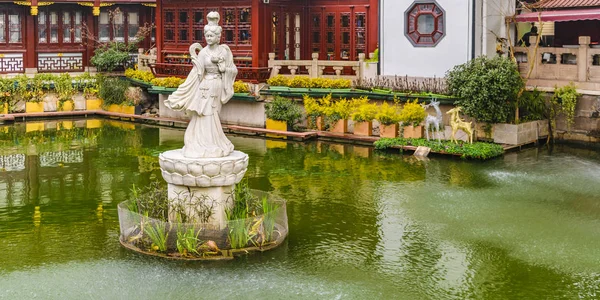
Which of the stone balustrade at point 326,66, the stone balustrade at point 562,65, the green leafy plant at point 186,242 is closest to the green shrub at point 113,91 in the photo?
the stone balustrade at point 326,66

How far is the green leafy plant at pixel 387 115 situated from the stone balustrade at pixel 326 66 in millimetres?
3930

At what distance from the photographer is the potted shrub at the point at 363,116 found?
30.4 metres

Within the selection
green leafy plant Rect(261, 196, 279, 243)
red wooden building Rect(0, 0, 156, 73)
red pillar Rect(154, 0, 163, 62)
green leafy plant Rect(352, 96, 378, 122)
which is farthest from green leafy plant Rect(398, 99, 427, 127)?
red wooden building Rect(0, 0, 156, 73)

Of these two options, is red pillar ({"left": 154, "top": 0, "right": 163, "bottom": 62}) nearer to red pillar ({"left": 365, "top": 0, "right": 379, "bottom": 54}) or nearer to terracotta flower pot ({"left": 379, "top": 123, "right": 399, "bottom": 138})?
red pillar ({"left": 365, "top": 0, "right": 379, "bottom": 54})

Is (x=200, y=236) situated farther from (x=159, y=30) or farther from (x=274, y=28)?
(x=159, y=30)

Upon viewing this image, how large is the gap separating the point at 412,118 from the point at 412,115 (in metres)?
0.11

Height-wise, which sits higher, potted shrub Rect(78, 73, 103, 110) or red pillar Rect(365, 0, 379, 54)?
red pillar Rect(365, 0, 379, 54)

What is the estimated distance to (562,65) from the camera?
98.1 feet

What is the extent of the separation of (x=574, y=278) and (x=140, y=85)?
26.1 m

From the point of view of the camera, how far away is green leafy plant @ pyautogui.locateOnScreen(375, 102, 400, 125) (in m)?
29.7

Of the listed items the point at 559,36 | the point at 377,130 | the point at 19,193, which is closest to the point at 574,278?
the point at 19,193

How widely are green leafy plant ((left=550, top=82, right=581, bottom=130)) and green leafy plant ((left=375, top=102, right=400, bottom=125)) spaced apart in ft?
17.0

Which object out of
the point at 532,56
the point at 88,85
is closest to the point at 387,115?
the point at 532,56

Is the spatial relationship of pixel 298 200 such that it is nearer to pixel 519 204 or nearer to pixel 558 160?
pixel 519 204
